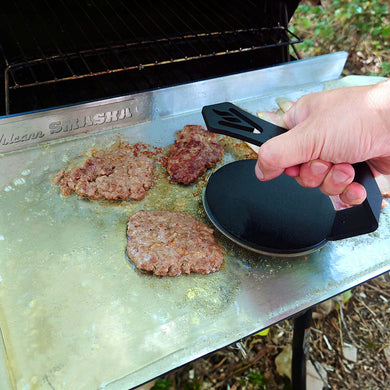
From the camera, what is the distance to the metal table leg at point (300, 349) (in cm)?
172

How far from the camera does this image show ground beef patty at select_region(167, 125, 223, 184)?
1.62 m

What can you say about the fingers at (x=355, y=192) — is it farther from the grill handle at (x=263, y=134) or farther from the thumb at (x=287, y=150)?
the thumb at (x=287, y=150)

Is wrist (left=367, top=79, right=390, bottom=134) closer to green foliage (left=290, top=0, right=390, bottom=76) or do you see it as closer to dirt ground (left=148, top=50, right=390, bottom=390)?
dirt ground (left=148, top=50, right=390, bottom=390)

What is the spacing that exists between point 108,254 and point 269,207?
2.06 ft

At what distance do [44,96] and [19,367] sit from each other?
162cm

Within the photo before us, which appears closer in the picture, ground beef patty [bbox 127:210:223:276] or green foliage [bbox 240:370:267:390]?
ground beef patty [bbox 127:210:223:276]

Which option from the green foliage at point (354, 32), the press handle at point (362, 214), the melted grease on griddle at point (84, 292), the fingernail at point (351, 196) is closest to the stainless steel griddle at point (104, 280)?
the melted grease on griddle at point (84, 292)

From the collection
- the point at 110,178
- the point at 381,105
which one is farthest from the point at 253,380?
the point at 381,105

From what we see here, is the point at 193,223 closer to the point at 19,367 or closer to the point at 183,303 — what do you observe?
the point at 183,303

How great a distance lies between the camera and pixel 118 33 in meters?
2.29

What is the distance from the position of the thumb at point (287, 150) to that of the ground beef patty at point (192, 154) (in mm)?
496

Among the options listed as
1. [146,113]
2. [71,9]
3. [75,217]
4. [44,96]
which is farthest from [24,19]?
[75,217]

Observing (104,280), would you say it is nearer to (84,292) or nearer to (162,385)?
(84,292)

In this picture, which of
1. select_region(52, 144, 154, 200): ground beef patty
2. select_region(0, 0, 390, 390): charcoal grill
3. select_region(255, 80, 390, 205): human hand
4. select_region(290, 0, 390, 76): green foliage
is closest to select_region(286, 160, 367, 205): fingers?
select_region(255, 80, 390, 205): human hand
